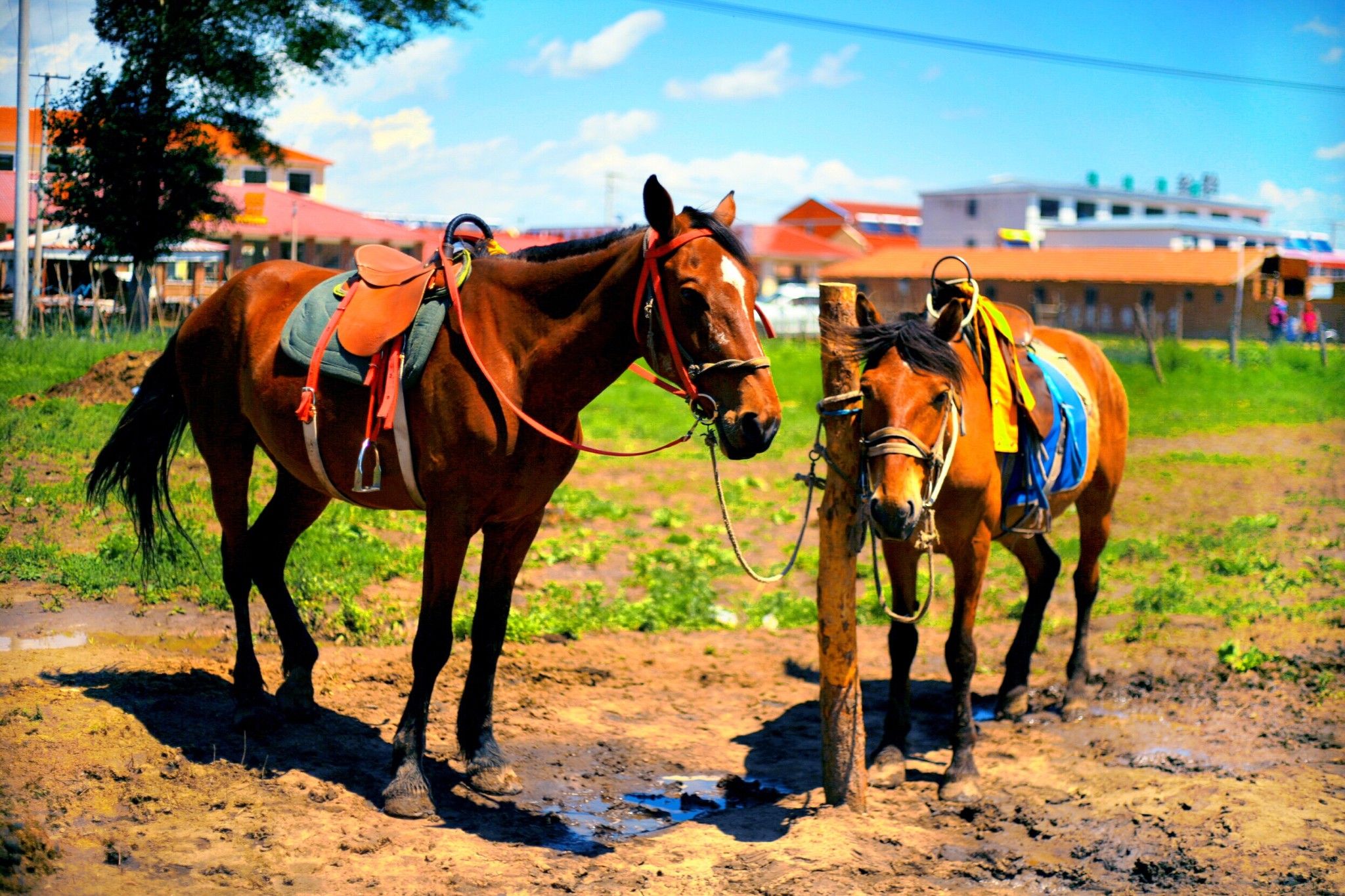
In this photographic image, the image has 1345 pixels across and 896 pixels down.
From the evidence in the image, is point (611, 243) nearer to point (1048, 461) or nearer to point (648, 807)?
point (648, 807)

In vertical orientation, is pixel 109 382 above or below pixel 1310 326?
below

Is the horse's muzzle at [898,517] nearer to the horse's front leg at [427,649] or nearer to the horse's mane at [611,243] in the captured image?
the horse's mane at [611,243]

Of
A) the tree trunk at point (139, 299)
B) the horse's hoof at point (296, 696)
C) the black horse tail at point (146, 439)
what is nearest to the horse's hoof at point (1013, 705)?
the horse's hoof at point (296, 696)

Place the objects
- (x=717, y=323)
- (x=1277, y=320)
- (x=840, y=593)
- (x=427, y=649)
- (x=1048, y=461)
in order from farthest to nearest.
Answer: (x=1277, y=320) < (x=1048, y=461) < (x=840, y=593) < (x=427, y=649) < (x=717, y=323)

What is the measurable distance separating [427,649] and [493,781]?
0.78 m

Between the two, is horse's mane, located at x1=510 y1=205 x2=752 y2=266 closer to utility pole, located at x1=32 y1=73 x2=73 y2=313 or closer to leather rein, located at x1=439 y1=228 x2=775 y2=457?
leather rein, located at x1=439 y1=228 x2=775 y2=457

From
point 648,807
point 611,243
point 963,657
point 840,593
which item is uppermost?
point 611,243

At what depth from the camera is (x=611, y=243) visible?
470 centimetres

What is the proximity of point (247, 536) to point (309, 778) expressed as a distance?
135 centimetres

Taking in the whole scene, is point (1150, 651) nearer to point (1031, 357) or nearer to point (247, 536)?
point (1031, 357)

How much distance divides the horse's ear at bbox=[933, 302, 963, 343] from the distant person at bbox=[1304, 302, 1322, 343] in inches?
1400

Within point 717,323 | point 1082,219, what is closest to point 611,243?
point 717,323

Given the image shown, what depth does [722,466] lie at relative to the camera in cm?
1409

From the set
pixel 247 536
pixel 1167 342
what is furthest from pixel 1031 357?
pixel 1167 342
